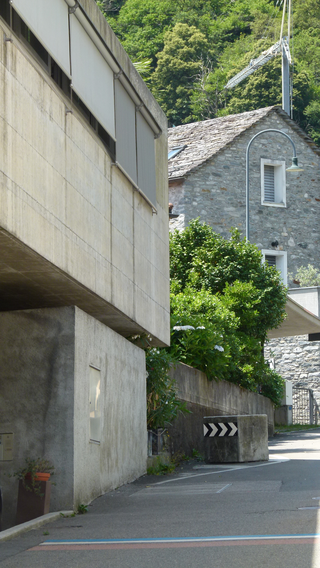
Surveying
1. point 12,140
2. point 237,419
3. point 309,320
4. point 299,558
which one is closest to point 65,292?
point 12,140

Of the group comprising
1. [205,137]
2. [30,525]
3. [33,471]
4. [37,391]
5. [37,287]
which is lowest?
[30,525]

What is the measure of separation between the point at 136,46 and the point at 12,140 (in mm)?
55991

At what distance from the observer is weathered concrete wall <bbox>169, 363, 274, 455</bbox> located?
1831 centimetres

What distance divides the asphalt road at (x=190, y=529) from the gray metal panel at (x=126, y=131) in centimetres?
519

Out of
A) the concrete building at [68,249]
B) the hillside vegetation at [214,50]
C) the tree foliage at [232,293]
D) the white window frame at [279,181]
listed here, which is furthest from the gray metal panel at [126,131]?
the hillside vegetation at [214,50]

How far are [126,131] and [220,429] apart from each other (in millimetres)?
6865

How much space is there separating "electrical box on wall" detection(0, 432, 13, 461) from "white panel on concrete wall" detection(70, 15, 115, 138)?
15.2 ft

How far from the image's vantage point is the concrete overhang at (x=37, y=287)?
941 cm

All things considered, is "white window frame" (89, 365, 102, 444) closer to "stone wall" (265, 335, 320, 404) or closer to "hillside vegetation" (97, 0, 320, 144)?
"stone wall" (265, 335, 320, 404)

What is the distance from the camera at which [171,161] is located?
4012 cm

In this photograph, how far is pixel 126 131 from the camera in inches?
558

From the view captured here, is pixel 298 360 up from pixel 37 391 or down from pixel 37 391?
up

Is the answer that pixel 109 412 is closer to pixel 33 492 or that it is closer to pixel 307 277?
pixel 33 492

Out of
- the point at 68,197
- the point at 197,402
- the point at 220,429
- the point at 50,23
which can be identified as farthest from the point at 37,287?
the point at 197,402
